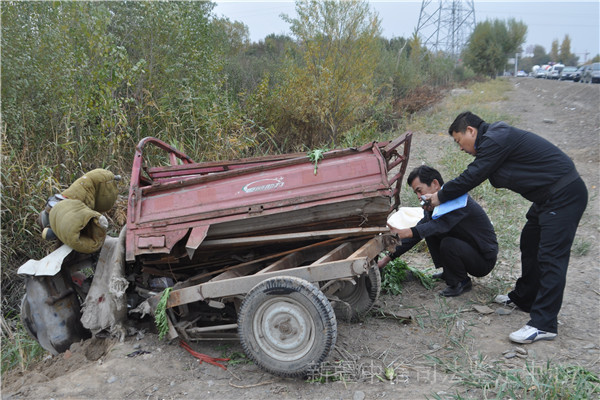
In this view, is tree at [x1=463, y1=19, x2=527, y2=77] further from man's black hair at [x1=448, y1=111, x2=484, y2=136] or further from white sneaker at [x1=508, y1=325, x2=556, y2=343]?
white sneaker at [x1=508, y1=325, x2=556, y2=343]

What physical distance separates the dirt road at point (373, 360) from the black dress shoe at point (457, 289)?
0.26 ft

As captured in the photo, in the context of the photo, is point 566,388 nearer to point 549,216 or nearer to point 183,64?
point 549,216

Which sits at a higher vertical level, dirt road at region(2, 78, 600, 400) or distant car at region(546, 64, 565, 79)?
distant car at region(546, 64, 565, 79)

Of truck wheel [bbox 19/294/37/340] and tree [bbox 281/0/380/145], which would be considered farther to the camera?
tree [bbox 281/0/380/145]

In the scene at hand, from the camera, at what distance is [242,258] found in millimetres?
4277

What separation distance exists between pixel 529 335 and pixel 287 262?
202 cm

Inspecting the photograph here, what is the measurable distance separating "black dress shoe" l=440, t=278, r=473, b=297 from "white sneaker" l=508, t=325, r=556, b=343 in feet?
3.29

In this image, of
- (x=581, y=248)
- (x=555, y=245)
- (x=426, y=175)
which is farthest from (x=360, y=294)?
(x=581, y=248)

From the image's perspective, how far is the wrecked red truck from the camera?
11.2ft

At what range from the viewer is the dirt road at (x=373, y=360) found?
10.9 ft

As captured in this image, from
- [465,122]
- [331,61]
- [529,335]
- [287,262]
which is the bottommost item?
[529,335]

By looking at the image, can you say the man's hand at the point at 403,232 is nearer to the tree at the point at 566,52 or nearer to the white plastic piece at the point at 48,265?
the white plastic piece at the point at 48,265

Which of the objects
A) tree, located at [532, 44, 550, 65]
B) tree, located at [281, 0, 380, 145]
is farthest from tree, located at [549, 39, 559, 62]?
tree, located at [281, 0, 380, 145]

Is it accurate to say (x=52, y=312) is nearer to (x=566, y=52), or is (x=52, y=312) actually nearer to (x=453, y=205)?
(x=453, y=205)
